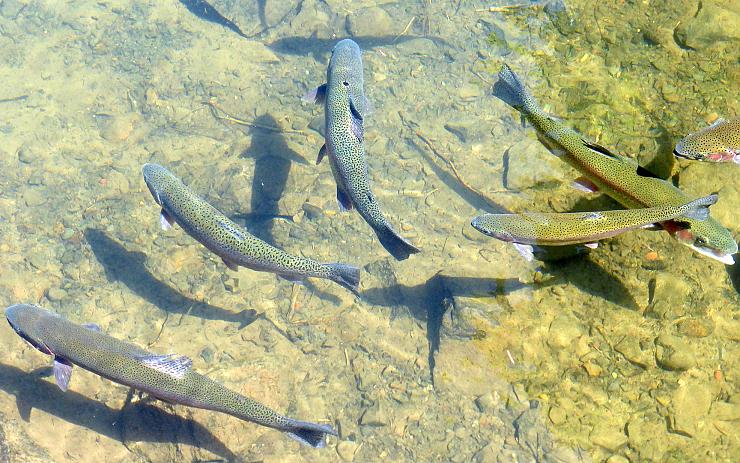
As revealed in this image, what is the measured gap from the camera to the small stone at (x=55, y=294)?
6211 mm

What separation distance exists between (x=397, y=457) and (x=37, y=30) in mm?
10175

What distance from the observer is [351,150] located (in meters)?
5.52

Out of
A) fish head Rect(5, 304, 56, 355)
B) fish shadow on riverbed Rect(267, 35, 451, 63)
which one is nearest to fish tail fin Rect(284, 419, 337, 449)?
fish head Rect(5, 304, 56, 355)

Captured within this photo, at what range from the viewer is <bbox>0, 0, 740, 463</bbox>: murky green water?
4762 mm

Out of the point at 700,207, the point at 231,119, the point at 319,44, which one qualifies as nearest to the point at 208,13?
the point at 319,44

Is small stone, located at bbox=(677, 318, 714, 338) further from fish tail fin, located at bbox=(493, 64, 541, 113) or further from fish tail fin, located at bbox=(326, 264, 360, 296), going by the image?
fish tail fin, located at bbox=(326, 264, 360, 296)

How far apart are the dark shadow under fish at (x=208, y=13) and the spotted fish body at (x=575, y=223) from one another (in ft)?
22.5

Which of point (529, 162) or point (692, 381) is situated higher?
point (529, 162)

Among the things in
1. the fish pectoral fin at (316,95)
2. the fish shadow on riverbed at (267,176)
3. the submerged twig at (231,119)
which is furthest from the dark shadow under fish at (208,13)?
the fish pectoral fin at (316,95)

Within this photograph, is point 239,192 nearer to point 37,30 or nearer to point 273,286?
point 273,286

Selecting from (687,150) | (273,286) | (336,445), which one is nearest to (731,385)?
(687,150)

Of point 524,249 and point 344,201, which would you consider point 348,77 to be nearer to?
point 344,201

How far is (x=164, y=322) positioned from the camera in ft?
19.8

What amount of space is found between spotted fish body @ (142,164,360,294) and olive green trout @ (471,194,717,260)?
4.59 ft
